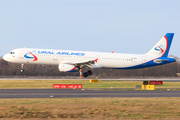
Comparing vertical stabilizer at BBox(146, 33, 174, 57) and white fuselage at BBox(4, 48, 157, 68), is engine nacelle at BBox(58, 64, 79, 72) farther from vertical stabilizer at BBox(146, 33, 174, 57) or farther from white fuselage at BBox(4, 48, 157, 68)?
vertical stabilizer at BBox(146, 33, 174, 57)

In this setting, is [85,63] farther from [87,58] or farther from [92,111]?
[92,111]

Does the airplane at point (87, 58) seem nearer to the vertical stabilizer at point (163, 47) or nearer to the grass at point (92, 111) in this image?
the vertical stabilizer at point (163, 47)

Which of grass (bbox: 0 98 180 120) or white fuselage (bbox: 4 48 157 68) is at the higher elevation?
white fuselage (bbox: 4 48 157 68)

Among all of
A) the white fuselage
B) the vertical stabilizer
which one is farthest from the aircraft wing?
the vertical stabilizer

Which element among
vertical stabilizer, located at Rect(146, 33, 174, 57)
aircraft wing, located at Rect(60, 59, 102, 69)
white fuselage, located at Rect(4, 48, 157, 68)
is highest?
vertical stabilizer, located at Rect(146, 33, 174, 57)

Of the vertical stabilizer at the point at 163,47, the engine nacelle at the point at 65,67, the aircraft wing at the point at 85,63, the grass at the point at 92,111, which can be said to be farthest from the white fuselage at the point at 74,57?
the grass at the point at 92,111

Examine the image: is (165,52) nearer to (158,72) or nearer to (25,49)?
(158,72)

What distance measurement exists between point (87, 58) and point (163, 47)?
54.5 ft

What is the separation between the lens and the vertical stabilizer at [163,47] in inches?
2282

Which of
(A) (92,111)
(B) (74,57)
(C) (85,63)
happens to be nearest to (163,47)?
(C) (85,63)

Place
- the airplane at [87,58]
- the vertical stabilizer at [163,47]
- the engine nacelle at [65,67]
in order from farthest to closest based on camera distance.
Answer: the vertical stabilizer at [163,47] < the airplane at [87,58] < the engine nacelle at [65,67]

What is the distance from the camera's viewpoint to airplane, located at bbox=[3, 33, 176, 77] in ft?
174

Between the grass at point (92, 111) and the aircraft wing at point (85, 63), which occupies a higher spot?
the aircraft wing at point (85, 63)

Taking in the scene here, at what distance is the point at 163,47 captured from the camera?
5834 centimetres
